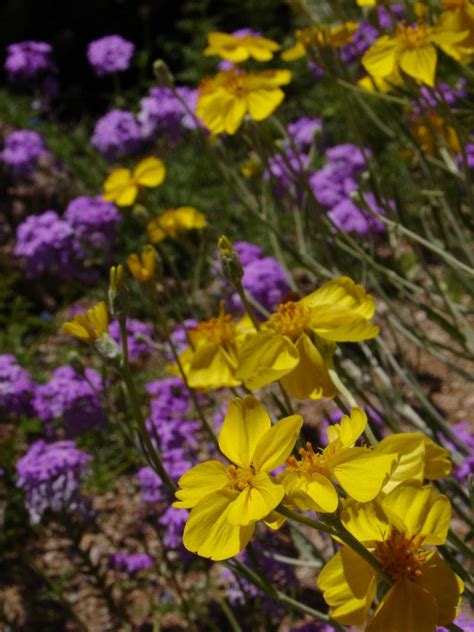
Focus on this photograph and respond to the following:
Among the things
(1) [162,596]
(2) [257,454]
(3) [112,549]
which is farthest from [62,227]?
(2) [257,454]

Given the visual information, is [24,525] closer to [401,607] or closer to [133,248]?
[133,248]

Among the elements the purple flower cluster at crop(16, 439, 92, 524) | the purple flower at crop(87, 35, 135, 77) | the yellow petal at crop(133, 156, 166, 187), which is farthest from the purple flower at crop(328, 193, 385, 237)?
the purple flower at crop(87, 35, 135, 77)

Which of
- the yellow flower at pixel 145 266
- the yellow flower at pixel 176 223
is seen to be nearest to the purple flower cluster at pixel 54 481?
the yellow flower at pixel 176 223

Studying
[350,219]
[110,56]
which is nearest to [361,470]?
[350,219]

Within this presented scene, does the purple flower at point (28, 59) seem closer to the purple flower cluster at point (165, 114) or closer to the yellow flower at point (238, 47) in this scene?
the purple flower cluster at point (165, 114)

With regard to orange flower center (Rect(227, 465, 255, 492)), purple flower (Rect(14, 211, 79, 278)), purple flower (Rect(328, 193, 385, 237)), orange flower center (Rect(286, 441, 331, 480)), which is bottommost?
purple flower (Rect(14, 211, 79, 278))

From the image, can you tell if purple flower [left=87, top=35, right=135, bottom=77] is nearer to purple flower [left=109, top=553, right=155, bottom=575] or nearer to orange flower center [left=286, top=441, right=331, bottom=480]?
purple flower [left=109, top=553, right=155, bottom=575]
